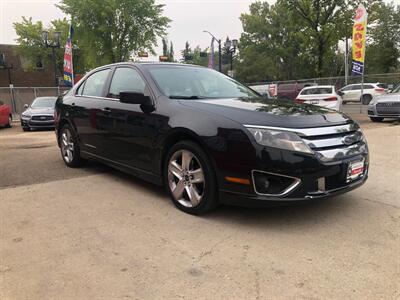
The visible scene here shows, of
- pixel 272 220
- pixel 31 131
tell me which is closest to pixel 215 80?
pixel 272 220

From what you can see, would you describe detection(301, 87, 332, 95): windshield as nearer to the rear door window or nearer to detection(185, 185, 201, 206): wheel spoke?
the rear door window

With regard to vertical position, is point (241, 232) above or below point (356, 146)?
below

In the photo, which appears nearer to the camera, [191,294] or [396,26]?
[191,294]

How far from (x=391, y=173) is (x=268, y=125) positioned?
117 inches

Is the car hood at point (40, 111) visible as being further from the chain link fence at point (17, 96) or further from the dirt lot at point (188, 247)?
the dirt lot at point (188, 247)

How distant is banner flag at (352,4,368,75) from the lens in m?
16.2

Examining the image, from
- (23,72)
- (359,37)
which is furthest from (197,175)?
(23,72)

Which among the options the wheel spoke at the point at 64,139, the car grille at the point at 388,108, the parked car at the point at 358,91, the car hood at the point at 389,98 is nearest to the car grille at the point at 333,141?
the wheel spoke at the point at 64,139

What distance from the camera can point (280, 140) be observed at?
10.1 ft

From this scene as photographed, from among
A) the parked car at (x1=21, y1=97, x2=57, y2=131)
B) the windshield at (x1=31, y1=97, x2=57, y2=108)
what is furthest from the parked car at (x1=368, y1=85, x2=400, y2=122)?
the windshield at (x1=31, y1=97, x2=57, y2=108)

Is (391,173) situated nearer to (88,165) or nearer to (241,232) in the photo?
(241,232)

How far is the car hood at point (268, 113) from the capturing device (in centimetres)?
319

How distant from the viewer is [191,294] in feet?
7.59

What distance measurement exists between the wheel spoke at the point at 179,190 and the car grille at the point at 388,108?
10524mm
